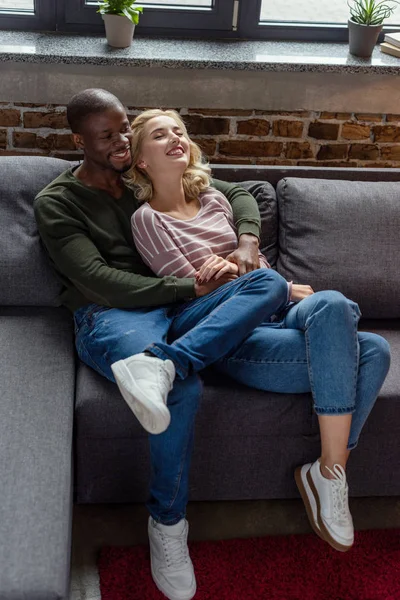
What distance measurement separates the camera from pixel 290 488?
210cm

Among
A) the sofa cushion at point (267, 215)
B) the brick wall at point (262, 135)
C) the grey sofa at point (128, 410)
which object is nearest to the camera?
the grey sofa at point (128, 410)

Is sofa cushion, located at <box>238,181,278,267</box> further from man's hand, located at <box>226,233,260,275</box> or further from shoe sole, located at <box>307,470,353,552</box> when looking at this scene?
shoe sole, located at <box>307,470,353,552</box>

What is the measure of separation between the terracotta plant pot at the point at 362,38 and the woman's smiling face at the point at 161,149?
3.41ft

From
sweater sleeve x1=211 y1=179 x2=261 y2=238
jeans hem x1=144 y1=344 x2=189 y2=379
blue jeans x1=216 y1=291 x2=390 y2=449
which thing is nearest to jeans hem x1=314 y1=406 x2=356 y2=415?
blue jeans x1=216 y1=291 x2=390 y2=449

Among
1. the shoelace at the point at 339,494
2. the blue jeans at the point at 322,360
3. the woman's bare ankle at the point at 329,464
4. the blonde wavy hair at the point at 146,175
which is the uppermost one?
the blonde wavy hair at the point at 146,175

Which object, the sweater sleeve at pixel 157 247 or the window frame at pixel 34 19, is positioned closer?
the sweater sleeve at pixel 157 247

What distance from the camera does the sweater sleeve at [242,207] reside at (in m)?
2.24

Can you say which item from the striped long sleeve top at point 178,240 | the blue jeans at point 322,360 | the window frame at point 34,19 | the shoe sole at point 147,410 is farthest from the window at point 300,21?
the shoe sole at point 147,410

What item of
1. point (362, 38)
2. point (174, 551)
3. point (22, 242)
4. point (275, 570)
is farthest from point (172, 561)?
point (362, 38)

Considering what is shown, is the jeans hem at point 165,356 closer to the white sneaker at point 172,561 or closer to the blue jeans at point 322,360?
the blue jeans at point 322,360

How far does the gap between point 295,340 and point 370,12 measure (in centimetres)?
153

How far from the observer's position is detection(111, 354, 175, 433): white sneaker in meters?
1.68

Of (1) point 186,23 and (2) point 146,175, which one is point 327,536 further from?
(1) point 186,23

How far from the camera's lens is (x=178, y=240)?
6.99 ft
